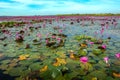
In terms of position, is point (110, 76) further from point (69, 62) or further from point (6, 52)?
point (6, 52)

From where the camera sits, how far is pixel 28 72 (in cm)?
641

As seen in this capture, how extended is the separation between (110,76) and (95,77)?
48cm

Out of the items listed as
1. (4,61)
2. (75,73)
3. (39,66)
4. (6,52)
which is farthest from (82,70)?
(6,52)

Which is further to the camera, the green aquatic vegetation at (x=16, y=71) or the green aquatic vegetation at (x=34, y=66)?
the green aquatic vegetation at (x=34, y=66)

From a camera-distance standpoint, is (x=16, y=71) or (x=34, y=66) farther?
(x=34, y=66)

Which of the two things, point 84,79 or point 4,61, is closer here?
point 84,79

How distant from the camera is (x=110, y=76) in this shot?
19.7 ft

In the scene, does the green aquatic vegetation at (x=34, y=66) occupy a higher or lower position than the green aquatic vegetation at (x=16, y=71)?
higher

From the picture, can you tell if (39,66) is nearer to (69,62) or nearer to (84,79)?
(69,62)

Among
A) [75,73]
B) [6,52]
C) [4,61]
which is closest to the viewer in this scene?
[75,73]

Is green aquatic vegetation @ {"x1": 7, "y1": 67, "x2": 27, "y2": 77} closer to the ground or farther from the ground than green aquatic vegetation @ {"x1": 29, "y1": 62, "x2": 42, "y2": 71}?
closer to the ground

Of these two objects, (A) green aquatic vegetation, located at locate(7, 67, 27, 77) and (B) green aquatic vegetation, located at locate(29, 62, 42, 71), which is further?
(B) green aquatic vegetation, located at locate(29, 62, 42, 71)

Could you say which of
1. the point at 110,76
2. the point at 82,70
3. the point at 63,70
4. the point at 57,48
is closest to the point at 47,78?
the point at 63,70

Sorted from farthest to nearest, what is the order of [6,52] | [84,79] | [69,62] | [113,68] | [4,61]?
[6,52] → [4,61] → [69,62] → [113,68] → [84,79]
